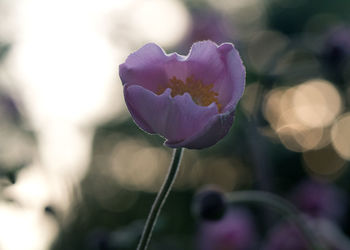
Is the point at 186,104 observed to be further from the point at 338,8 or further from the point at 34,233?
the point at 338,8

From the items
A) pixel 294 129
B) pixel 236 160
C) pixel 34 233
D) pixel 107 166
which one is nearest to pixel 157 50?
pixel 34 233

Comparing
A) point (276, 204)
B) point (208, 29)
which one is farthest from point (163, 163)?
point (276, 204)

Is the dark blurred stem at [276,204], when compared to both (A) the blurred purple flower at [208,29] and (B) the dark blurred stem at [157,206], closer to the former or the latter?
(B) the dark blurred stem at [157,206]

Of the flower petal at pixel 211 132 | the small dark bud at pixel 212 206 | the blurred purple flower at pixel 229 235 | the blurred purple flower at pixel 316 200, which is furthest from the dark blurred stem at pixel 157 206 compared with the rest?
the blurred purple flower at pixel 316 200

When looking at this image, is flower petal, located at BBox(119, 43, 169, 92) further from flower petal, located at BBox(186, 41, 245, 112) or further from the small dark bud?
the small dark bud

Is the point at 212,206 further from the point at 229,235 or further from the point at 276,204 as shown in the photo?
the point at 229,235

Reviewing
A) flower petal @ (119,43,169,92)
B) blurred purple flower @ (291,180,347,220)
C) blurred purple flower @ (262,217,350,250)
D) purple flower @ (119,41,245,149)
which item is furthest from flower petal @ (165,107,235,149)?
blurred purple flower @ (291,180,347,220)
